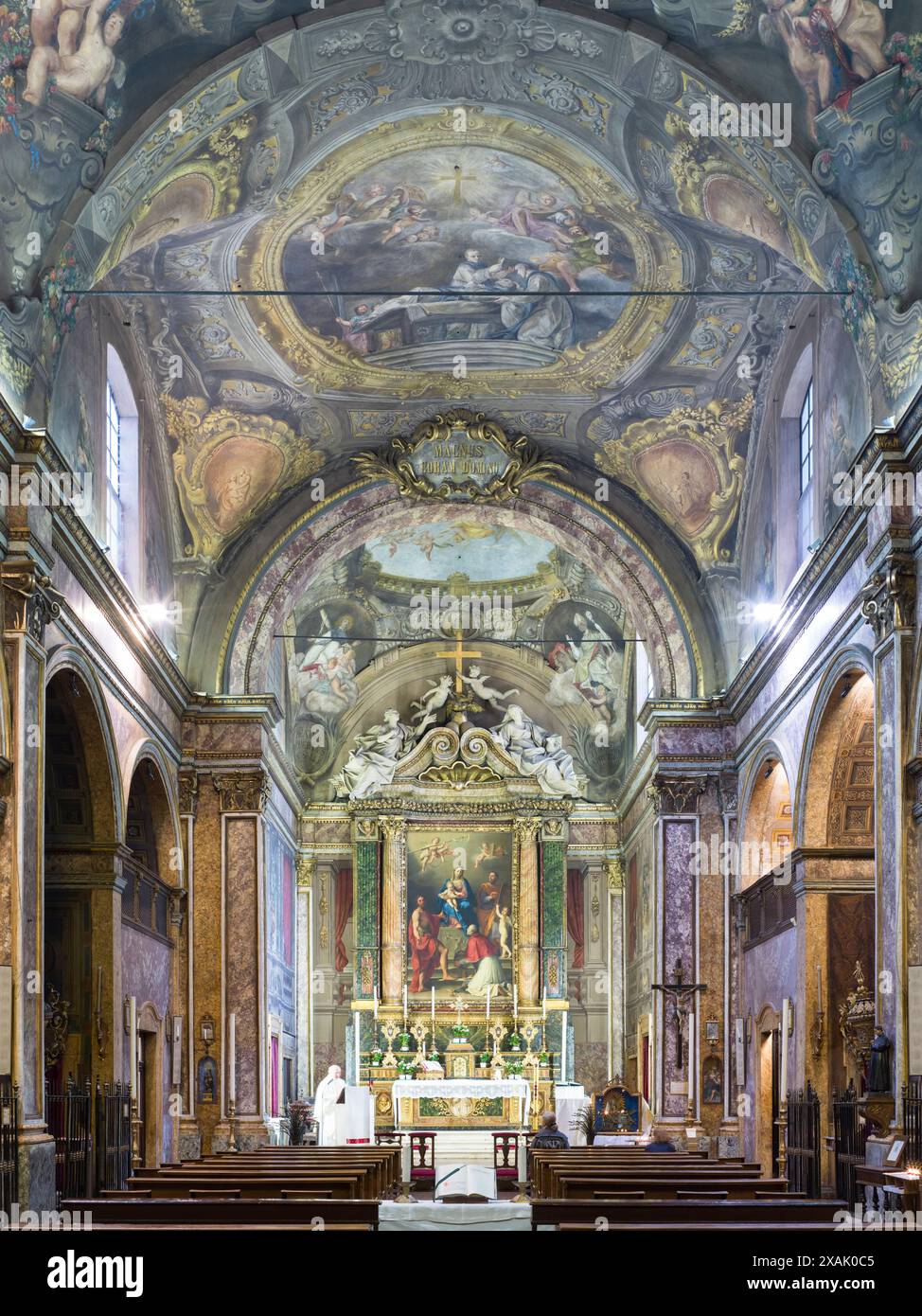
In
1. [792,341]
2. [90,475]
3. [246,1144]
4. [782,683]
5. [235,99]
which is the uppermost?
[235,99]

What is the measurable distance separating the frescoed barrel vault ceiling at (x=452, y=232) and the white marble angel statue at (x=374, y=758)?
10851 millimetres

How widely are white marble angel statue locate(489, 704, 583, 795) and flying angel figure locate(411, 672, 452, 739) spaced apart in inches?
51.4

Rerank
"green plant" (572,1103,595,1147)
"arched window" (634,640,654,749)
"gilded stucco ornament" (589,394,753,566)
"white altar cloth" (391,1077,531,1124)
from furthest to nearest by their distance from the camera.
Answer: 1. "arched window" (634,640,654,749)
2. "white altar cloth" (391,1077,531,1124)
3. "green plant" (572,1103,595,1147)
4. "gilded stucco ornament" (589,394,753,566)

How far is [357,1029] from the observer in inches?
1378

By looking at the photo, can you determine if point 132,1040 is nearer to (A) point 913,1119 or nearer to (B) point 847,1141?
(B) point 847,1141

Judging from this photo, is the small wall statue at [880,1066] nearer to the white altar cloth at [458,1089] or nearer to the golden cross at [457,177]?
the golden cross at [457,177]

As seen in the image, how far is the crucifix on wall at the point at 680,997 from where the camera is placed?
25516mm

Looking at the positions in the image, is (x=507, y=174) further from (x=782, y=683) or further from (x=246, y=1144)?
(x=246, y=1144)

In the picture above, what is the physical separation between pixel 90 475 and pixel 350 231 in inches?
173

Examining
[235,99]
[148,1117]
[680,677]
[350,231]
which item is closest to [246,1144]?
[148,1117]

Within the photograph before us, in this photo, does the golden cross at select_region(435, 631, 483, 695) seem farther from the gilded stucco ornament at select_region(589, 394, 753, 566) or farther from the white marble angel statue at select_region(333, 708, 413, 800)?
the gilded stucco ornament at select_region(589, 394, 753, 566)

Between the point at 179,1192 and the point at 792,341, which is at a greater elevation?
the point at 792,341

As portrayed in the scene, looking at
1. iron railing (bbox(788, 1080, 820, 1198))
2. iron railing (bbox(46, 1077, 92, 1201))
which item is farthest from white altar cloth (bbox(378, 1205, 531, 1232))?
iron railing (bbox(788, 1080, 820, 1198))

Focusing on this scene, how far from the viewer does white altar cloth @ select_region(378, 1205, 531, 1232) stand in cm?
1334
